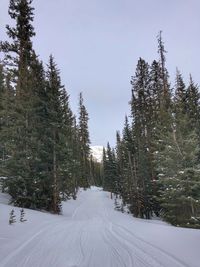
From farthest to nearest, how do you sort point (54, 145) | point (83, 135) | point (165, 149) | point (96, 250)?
point (83, 135)
point (54, 145)
point (165, 149)
point (96, 250)

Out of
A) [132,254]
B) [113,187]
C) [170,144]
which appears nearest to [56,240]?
[132,254]

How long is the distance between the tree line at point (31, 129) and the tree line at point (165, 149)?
8.05m

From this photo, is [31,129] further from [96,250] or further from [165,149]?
[96,250]

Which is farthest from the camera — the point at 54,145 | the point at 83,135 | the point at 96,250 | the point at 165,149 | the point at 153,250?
the point at 83,135

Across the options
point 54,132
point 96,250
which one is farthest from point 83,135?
point 96,250

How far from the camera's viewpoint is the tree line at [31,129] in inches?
872

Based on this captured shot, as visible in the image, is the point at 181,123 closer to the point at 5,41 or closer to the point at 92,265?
the point at 5,41

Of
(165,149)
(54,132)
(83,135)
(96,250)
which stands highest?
(83,135)

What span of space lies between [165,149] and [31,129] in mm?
10137

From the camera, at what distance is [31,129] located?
23672 mm

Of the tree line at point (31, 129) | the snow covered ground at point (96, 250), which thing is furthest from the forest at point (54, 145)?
the snow covered ground at point (96, 250)

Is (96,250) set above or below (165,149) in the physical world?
below

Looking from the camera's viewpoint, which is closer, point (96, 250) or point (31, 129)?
point (96, 250)

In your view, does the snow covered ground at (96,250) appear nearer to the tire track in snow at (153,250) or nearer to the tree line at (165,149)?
the tire track in snow at (153,250)
